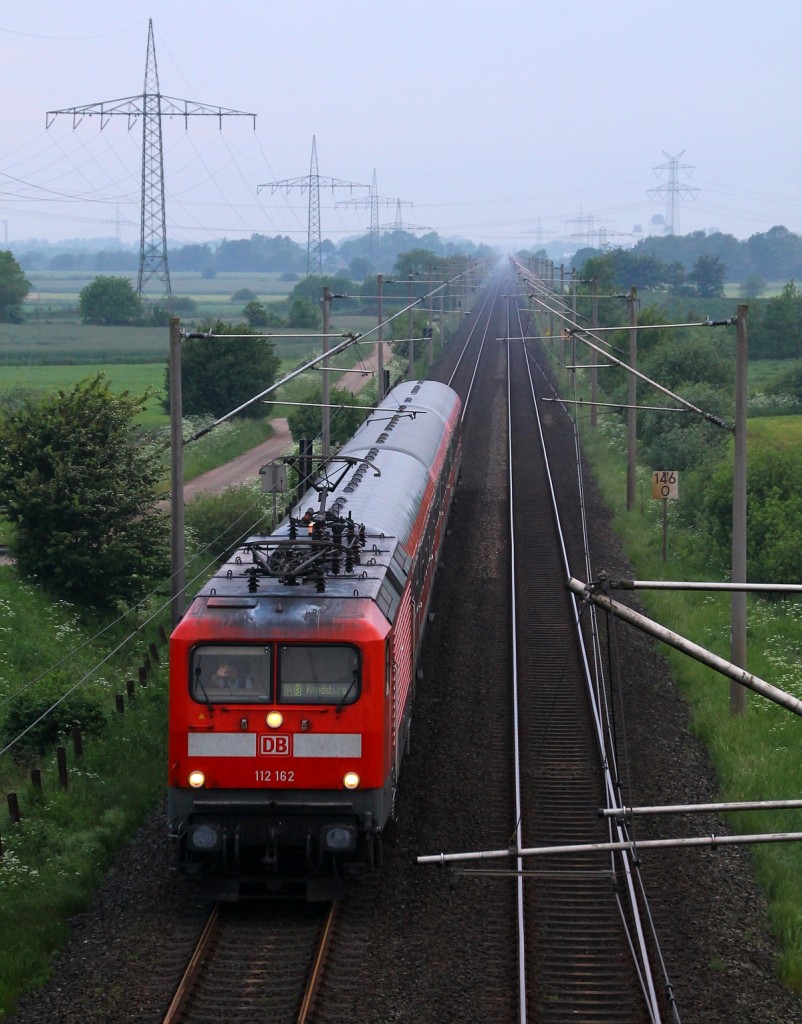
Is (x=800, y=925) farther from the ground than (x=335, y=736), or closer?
closer

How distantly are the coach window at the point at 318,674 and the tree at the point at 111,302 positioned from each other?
89.7 m

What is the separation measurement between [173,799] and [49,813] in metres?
3.79

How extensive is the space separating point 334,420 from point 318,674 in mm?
27236

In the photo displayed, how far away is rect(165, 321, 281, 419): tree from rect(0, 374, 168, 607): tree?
77.4ft

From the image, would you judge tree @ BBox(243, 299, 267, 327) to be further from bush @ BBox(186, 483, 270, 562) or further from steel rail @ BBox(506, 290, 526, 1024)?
bush @ BBox(186, 483, 270, 562)

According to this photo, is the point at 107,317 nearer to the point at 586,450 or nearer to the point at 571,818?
the point at 586,450

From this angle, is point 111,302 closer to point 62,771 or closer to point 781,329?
point 781,329

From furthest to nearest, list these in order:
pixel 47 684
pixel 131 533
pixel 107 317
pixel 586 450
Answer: pixel 107 317
pixel 586 450
pixel 131 533
pixel 47 684

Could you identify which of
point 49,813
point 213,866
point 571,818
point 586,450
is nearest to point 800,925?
point 571,818

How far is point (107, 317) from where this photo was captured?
99125mm

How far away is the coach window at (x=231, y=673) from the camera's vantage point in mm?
12414

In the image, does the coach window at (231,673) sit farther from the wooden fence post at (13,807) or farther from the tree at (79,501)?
the tree at (79,501)

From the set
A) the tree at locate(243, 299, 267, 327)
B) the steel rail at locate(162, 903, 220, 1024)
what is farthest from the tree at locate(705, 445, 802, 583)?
the tree at locate(243, 299, 267, 327)

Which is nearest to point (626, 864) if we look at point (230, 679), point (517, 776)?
point (517, 776)
